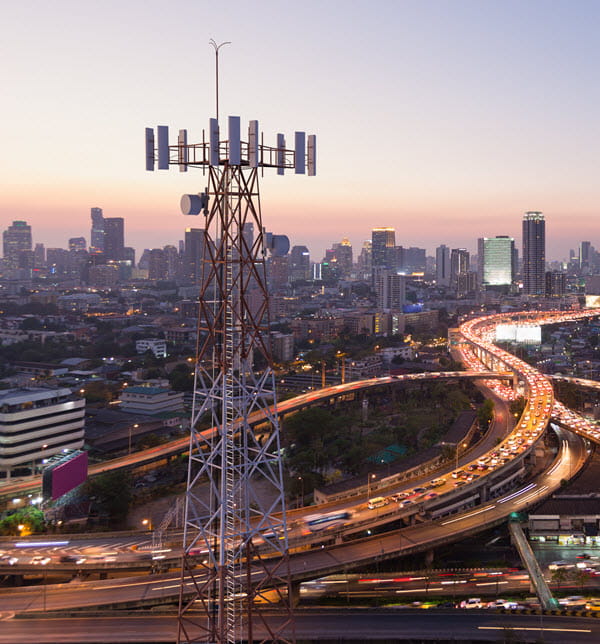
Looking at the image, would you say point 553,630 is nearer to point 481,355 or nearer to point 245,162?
point 245,162

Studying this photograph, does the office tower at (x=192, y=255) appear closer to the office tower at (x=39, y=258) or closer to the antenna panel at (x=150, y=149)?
the office tower at (x=39, y=258)

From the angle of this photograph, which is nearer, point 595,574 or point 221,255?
point 221,255

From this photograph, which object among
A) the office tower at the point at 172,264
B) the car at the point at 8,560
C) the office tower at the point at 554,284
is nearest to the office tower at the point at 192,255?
the office tower at the point at 172,264

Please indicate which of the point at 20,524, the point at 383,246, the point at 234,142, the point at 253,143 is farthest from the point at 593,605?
the point at 383,246

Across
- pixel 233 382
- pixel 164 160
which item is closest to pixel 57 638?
pixel 233 382

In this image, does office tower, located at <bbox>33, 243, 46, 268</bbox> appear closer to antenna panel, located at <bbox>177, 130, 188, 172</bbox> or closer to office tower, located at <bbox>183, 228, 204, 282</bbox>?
office tower, located at <bbox>183, 228, 204, 282</bbox>

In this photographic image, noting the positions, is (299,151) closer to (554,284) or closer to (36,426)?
(36,426)
